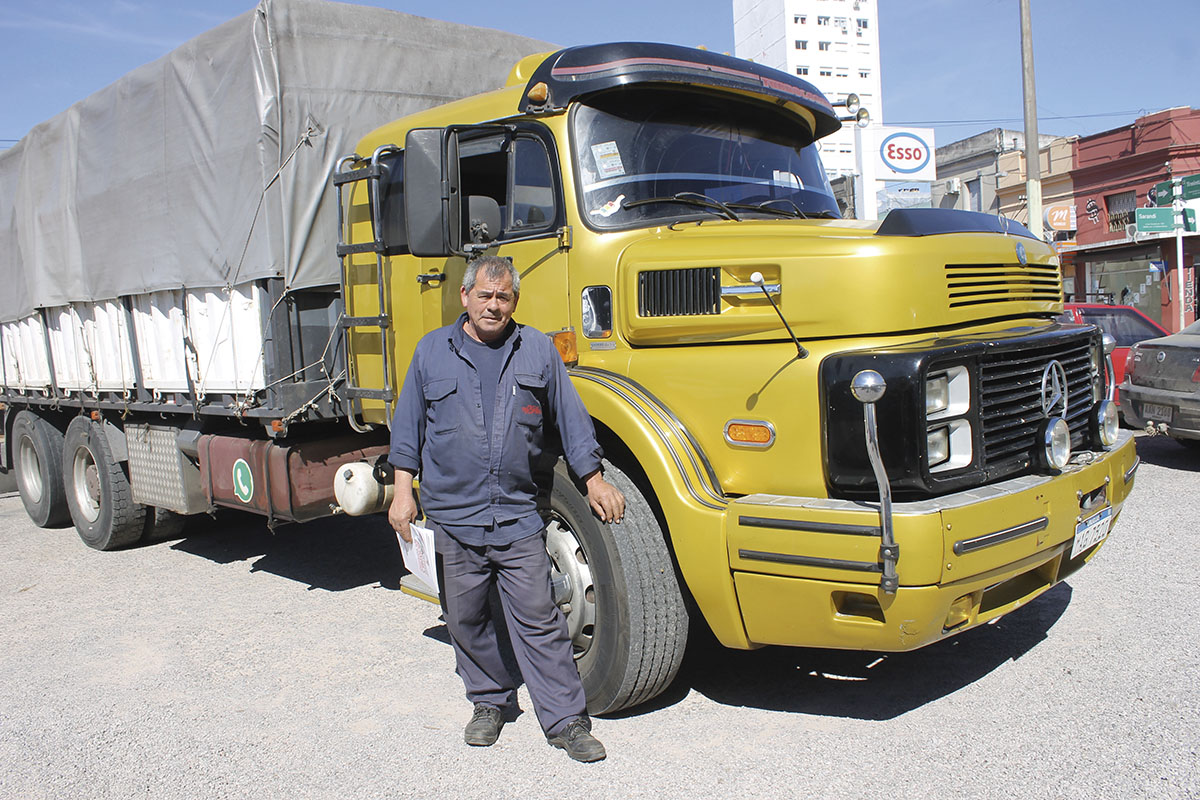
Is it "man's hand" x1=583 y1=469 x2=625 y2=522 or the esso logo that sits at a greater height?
the esso logo

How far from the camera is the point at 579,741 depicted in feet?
11.8

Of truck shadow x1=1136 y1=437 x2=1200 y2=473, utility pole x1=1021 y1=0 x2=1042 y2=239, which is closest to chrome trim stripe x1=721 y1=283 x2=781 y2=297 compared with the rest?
truck shadow x1=1136 y1=437 x2=1200 y2=473

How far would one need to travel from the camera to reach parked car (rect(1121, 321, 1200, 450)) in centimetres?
840

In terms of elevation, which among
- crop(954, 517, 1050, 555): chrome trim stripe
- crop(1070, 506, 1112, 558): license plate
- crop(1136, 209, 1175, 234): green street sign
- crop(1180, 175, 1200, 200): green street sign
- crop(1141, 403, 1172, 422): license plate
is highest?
crop(1180, 175, 1200, 200): green street sign

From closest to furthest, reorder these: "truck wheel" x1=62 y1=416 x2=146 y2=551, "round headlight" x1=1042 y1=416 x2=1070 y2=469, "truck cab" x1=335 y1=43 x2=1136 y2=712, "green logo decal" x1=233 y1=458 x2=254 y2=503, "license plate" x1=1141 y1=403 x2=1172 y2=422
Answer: "truck cab" x1=335 y1=43 x2=1136 y2=712 < "round headlight" x1=1042 y1=416 x2=1070 y2=469 < "green logo decal" x1=233 y1=458 x2=254 y2=503 < "truck wheel" x1=62 y1=416 x2=146 y2=551 < "license plate" x1=1141 y1=403 x2=1172 y2=422

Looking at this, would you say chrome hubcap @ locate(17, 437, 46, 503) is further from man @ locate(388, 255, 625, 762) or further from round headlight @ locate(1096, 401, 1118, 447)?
round headlight @ locate(1096, 401, 1118, 447)

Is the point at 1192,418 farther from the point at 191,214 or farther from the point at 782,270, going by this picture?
the point at 191,214

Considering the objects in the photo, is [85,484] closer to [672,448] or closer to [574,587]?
[574,587]

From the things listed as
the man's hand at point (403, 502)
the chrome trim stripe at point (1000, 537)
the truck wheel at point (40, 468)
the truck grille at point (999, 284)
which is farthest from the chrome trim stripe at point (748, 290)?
the truck wheel at point (40, 468)

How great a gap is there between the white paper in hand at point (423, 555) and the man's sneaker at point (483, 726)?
53cm

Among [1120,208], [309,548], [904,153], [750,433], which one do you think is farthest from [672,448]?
[1120,208]

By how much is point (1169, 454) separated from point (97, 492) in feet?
32.9

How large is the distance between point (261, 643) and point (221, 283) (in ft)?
Result: 7.20

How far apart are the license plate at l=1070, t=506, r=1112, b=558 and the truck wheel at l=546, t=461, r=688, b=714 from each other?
1.53 meters
